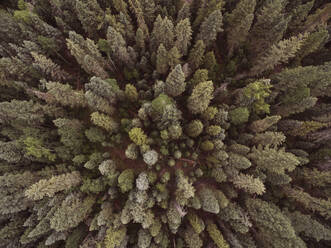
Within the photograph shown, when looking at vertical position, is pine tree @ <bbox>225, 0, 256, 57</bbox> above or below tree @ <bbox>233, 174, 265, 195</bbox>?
above

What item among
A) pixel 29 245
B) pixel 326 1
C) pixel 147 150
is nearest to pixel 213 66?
pixel 147 150

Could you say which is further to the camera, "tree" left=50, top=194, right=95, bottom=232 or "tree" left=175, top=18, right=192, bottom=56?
"tree" left=175, top=18, right=192, bottom=56

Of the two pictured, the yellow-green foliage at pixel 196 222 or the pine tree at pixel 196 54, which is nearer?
the yellow-green foliage at pixel 196 222

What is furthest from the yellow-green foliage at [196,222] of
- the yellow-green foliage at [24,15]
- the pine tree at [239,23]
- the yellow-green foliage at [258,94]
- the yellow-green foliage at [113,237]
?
the yellow-green foliage at [24,15]

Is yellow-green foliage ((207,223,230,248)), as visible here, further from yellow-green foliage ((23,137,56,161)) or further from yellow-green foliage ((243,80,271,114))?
yellow-green foliage ((23,137,56,161))

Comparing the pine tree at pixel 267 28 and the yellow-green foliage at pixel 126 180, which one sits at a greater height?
the pine tree at pixel 267 28

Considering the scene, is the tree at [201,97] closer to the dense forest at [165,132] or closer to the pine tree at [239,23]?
the dense forest at [165,132]

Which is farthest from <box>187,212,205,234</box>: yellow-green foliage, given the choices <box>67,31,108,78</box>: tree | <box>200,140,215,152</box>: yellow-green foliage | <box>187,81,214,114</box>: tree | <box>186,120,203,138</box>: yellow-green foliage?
<box>67,31,108,78</box>: tree
